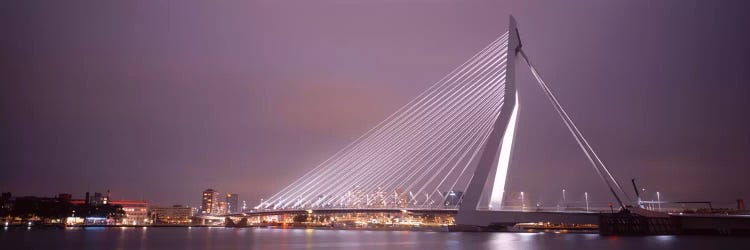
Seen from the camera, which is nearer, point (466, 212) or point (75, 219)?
point (466, 212)

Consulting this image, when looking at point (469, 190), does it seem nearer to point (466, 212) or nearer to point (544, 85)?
point (466, 212)

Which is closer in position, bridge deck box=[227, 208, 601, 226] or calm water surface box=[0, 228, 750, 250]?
calm water surface box=[0, 228, 750, 250]

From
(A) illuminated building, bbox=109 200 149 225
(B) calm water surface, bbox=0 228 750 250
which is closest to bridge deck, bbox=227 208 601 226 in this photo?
(B) calm water surface, bbox=0 228 750 250

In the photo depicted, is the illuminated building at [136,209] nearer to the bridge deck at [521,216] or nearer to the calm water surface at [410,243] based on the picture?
the calm water surface at [410,243]

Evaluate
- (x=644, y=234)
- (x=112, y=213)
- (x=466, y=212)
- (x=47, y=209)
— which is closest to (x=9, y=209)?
(x=47, y=209)

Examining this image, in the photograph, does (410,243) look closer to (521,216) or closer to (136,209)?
(521,216)

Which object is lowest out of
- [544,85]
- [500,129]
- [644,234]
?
[644,234]

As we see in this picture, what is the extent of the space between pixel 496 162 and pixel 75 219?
79.8m

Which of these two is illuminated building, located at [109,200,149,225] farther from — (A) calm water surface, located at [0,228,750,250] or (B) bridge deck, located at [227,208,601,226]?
(B) bridge deck, located at [227,208,601,226]

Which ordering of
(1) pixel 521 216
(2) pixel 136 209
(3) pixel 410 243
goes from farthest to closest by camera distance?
(2) pixel 136 209 < (1) pixel 521 216 < (3) pixel 410 243

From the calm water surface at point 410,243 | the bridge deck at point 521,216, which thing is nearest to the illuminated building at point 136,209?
the calm water surface at point 410,243

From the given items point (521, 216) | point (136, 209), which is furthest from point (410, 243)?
point (136, 209)

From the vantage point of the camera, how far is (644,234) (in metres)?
36.4

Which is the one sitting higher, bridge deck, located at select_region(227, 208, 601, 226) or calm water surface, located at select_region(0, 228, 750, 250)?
bridge deck, located at select_region(227, 208, 601, 226)
